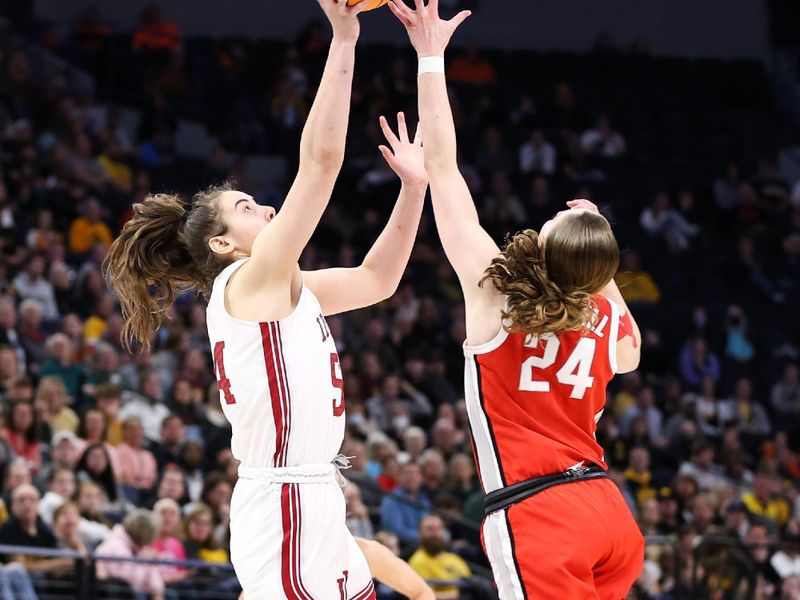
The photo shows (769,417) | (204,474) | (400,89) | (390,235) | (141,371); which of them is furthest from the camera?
(400,89)

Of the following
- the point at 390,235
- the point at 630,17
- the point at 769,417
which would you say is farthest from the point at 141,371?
the point at 630,17

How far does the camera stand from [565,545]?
3.84m

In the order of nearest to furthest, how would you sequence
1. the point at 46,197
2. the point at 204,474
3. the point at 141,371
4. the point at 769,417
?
the point at 204,474
the point at 141,371
the point at 46,197
the point at 769,417

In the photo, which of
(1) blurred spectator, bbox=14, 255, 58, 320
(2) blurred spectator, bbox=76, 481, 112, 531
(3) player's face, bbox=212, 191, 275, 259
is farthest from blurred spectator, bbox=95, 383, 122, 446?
(3) player's face, bbox=212, 191, 275, 259

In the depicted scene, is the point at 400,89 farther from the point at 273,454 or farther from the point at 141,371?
the point at 273,454

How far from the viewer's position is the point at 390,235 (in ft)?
15.5

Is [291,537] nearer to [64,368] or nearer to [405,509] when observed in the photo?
[405,509]

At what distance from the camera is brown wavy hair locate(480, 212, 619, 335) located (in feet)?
12.7

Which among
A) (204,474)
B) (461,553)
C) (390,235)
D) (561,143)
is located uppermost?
(561,143)

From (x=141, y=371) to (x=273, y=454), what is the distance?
705 cm

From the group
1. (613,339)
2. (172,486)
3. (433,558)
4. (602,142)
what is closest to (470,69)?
(602,142)

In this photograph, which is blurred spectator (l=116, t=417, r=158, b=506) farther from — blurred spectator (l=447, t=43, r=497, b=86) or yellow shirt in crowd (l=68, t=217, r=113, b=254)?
blurred spectator (l=447, t=43, r=497, b=86)

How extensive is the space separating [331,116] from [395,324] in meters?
10.1

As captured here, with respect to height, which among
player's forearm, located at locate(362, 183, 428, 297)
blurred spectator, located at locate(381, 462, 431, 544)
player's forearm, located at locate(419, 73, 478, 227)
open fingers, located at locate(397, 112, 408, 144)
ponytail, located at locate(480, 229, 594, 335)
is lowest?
blurred spectator, located at locate(381, 462, 431, 544)
